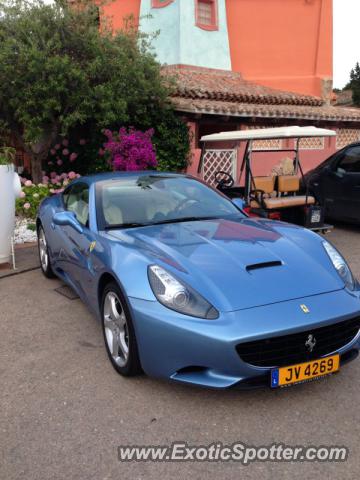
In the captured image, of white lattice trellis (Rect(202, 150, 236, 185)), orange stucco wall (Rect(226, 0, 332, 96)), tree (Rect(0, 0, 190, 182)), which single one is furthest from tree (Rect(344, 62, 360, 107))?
tree (Rect(0, 0, 190, 182))

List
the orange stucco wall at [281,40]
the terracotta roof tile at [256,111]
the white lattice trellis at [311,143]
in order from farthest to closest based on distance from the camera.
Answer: the orange stucco wall at [281,40]
the white lattice trellis at [311,143]
the terracotta roof tile at [256,111]

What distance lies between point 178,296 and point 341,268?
1242mm

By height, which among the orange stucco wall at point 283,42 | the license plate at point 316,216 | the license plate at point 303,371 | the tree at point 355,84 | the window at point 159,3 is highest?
the tree at point 355,84

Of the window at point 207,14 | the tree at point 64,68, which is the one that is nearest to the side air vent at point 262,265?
the tree at point 64,68

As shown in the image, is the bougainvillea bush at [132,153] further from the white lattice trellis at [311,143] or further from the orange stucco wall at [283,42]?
the orange stucco wall at [283,42]

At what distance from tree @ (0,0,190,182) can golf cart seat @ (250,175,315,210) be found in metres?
3.36

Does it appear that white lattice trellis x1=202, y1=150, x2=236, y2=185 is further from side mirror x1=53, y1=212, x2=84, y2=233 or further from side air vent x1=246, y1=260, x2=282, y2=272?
side air vent x1=246, y1=260, x2=282, y2=272

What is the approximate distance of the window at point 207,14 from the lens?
50.8 ft

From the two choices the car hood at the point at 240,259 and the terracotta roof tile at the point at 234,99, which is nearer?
the car hood at the point at 240,259

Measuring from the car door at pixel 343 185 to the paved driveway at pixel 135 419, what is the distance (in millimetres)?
4929

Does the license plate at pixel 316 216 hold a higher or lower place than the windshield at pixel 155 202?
lower

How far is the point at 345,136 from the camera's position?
52.2 feet

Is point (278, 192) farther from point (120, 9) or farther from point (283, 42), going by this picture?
point (120, 9)

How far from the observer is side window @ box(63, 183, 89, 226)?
3.91m
